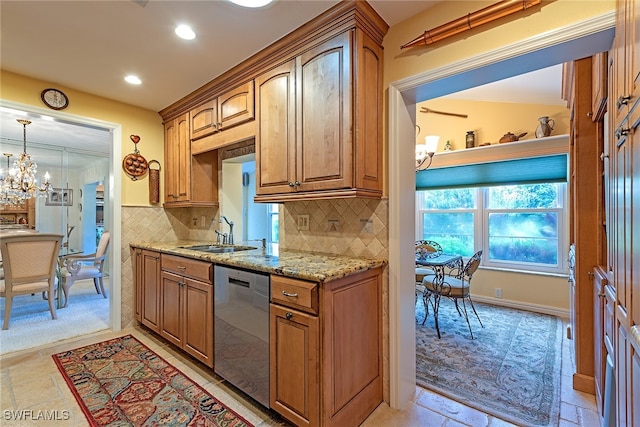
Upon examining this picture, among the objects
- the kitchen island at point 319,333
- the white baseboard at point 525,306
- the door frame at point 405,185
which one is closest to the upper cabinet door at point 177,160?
the kitchen island at point 319,333

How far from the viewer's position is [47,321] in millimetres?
3375

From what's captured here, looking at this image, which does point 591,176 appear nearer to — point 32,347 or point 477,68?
point 477,68

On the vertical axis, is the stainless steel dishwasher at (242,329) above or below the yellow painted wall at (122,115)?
below

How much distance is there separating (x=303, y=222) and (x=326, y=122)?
0.90 meters

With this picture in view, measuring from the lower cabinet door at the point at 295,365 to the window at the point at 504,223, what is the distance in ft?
12.2

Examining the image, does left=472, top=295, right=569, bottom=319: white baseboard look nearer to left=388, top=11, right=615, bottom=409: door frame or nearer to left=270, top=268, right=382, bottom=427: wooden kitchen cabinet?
left=388, top=11, right=615, bottom=409: door frame

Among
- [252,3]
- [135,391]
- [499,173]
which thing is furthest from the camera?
[499,173]

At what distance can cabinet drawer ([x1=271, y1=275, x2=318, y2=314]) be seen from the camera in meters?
1.50

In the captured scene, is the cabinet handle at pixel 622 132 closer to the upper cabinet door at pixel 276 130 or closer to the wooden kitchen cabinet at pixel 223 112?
the upper cabinet door at pixel 276 130

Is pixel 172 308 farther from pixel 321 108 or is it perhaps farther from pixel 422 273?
pixel 422 273

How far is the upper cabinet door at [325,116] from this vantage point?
5.72 feet

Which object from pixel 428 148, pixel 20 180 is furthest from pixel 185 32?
pixel 20 180

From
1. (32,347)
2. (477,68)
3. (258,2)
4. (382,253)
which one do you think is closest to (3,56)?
(258,2)

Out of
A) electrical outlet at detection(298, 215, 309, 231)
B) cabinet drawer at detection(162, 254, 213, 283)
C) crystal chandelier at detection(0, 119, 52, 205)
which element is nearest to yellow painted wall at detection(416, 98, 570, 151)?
electrical outlet at detection(298, 215, 309, 231)
